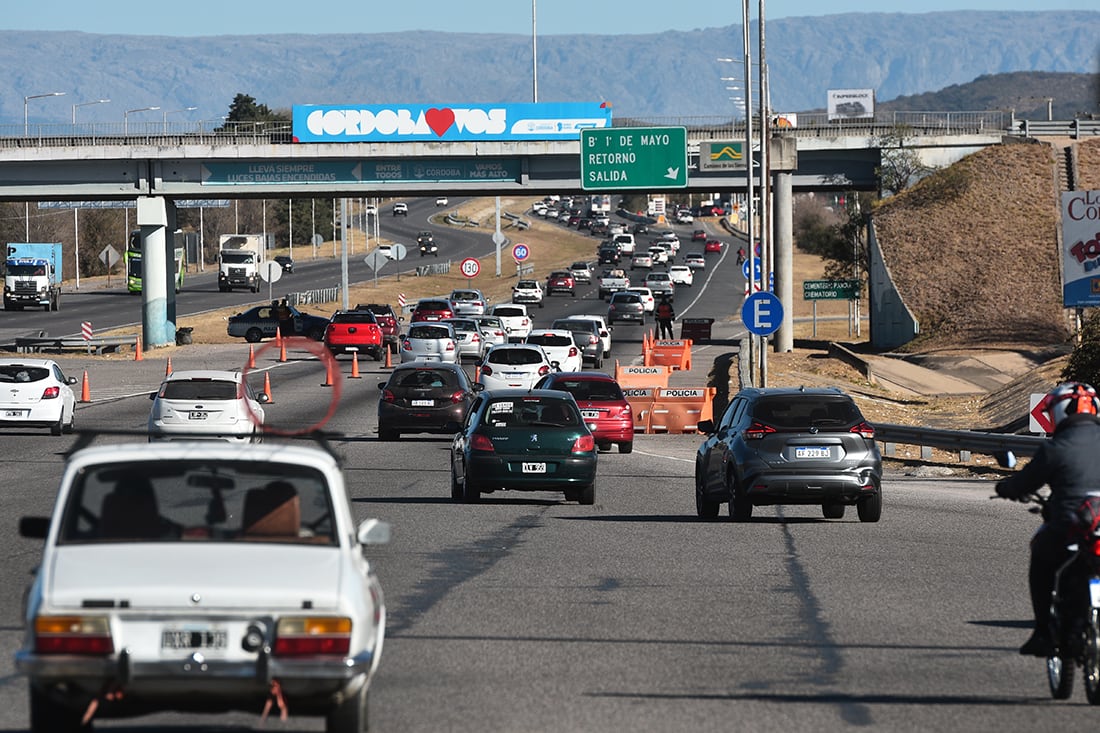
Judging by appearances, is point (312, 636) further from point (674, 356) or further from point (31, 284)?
point (31, 284)

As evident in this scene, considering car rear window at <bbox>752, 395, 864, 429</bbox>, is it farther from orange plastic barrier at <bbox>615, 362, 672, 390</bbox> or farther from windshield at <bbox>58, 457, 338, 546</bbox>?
orange plastic barrier at <bbox>615, 362, 672, 390</bbox>

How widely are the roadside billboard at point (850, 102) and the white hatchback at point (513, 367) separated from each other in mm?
76445

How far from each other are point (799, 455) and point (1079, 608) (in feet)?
33.4

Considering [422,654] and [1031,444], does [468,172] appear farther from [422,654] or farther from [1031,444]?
[422,654]

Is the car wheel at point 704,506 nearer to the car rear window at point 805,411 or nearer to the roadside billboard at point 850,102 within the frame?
the car rear window at point 805,411

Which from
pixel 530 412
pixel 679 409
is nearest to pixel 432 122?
pixel 679 409

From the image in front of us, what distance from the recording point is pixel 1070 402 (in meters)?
10.2

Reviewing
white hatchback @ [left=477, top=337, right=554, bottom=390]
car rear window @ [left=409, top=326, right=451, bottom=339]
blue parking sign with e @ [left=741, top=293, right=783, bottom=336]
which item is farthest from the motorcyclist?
car rear window @ [left=409, top=326, right=451, bottom=339]

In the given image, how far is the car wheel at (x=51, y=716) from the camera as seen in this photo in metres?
7.85

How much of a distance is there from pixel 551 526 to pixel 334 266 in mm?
120491

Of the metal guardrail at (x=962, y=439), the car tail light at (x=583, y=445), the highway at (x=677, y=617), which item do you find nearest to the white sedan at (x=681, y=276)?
the metal guardrail at (x=962, y=439)

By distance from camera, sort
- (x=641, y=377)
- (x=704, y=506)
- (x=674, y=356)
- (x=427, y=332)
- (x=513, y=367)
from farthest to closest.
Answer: (x=674, y=356) < (x=427, y=332) < (x=513, y=367) < (x=641, y=377) < (x=704, y=506)

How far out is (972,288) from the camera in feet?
229

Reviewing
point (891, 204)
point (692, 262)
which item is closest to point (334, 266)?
point (692, 262)
